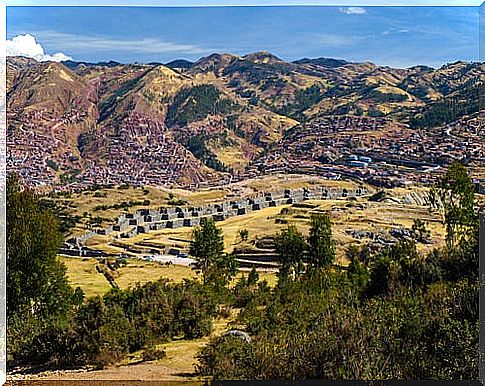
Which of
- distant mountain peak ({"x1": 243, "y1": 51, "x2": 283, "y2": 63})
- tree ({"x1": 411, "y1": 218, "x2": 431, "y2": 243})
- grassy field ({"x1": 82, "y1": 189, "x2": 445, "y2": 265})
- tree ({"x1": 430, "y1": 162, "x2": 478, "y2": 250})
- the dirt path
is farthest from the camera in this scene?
grassy field ({"x1": 82, "y1": 189, "x2": 445, "y2": 265})

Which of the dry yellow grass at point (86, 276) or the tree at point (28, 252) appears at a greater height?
the tree at point (28, 252)

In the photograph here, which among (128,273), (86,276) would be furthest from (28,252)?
(128,273)

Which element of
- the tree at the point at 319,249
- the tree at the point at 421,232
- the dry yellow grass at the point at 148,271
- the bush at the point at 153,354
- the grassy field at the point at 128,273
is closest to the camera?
the bush at the point at 153,354

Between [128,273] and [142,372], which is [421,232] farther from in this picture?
[142,372]

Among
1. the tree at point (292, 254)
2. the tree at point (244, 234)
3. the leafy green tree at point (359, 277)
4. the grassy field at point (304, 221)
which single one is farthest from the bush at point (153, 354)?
the tree at point (244, 234)

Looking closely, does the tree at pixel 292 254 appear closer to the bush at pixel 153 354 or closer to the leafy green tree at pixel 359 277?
the leafy green tree at pixel 359 277

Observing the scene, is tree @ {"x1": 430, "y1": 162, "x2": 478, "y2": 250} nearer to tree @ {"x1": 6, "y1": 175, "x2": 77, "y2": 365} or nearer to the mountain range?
tree @ {"x1": 6, "y1": 175, "x2": 77, "y2": 365}

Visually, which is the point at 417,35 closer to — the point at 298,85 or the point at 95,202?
the point at 95,202

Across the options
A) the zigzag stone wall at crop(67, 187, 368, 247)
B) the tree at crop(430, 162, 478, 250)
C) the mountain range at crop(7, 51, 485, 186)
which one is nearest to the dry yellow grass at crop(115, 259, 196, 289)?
the mountain range at crop(7, 51, 485, 186)
